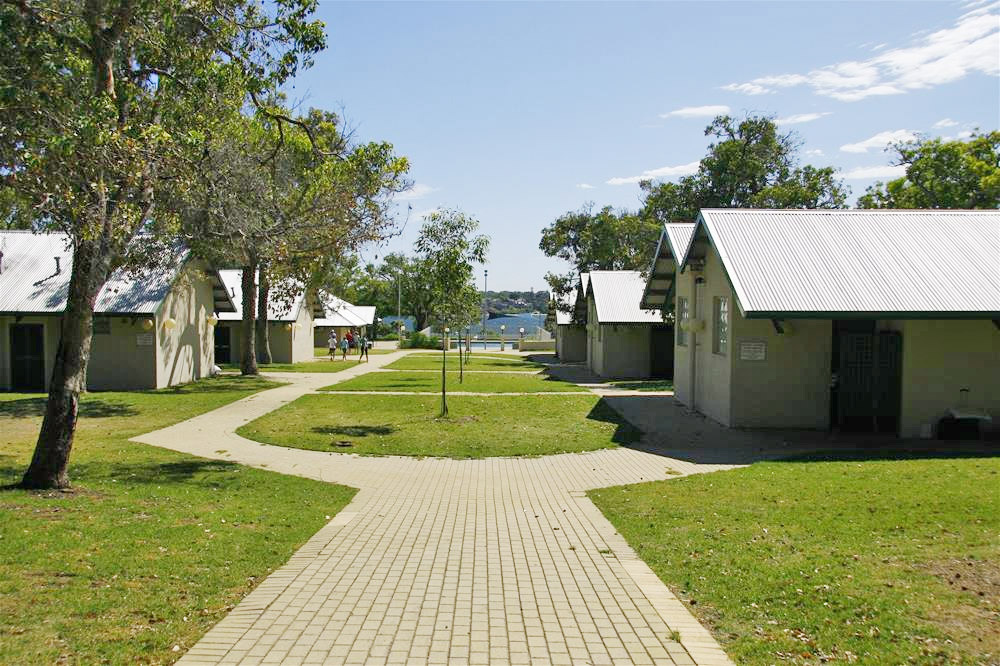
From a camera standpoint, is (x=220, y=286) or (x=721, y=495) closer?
(x=721, y=495)

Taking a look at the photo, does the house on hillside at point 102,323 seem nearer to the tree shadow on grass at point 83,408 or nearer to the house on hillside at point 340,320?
the tree shadow on grass at point 83,408

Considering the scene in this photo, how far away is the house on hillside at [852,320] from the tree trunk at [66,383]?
1067 centimetres

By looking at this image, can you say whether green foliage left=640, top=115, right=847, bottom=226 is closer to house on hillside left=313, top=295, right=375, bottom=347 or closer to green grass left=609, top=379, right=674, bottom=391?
green grass left=609, top=379, right=674, bottom=391

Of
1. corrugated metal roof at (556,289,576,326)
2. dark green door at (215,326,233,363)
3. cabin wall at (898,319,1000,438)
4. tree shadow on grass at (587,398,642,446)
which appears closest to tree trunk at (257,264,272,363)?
dark green door at (215,326,233,363)

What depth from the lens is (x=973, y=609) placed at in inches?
216

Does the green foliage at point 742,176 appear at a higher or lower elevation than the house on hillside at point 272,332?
higher

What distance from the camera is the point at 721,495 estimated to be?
998 centimetres

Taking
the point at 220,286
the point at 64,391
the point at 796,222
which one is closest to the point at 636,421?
the point at 796,222

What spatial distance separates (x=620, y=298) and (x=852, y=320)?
17.7m

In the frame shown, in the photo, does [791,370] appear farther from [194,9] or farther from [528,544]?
[194,9]

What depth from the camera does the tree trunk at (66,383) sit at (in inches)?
386

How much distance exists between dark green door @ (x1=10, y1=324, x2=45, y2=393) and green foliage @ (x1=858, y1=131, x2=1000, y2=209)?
3706cm

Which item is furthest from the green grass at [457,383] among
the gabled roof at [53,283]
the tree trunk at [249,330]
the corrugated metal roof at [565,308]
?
the corrugated metal roof at [565,308]

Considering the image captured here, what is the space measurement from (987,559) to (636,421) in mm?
11000
